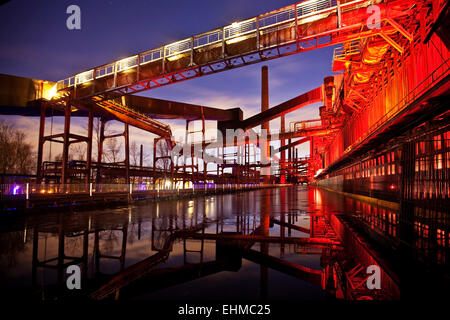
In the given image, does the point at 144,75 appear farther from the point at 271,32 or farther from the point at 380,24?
the point at 380,24

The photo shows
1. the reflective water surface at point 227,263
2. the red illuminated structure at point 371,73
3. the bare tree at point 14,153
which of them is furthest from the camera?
the bare tree at point 14,153

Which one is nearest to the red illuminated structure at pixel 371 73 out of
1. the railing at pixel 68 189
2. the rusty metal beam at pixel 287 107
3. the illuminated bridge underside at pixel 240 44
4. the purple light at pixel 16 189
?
the illuminated bridge underside at pixel 240 44

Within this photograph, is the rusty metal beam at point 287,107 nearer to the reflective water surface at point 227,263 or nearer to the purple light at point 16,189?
the reflective water surface at point 227,263

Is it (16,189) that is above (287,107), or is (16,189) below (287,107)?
below

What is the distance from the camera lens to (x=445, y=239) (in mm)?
4711

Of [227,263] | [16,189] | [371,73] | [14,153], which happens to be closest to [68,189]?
[16,189]

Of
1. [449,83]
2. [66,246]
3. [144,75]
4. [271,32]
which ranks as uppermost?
[271,32]

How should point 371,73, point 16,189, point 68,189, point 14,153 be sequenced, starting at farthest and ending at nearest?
point 14,153
point 371,73
point 68,189
point 16,189

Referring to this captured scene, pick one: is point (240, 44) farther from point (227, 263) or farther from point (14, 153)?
point (14, 153)

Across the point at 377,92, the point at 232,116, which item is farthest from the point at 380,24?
the point at 232,116

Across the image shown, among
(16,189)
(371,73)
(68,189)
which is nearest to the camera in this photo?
(16,189)

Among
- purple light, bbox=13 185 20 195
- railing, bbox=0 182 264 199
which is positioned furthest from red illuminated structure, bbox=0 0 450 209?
purple light, bbox=13 185 20 195

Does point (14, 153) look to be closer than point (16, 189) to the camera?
No
